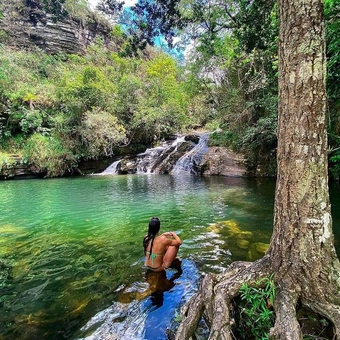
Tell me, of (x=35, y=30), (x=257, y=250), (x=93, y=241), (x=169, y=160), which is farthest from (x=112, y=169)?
(x=35, y=30)

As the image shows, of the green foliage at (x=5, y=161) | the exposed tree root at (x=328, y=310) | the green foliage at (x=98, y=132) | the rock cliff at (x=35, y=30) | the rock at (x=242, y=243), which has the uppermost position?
the rock cliff at (x=35, y=30)

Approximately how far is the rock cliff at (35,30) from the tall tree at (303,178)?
3546cm

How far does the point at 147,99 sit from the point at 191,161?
8304 mm

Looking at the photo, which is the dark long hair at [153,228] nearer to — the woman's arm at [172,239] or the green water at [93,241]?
the woman's arm at [172,239]

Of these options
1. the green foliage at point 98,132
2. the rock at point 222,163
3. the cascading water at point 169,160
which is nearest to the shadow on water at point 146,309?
the rock at point 222,163

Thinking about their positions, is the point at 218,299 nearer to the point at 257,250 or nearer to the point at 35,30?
the point at 257,250

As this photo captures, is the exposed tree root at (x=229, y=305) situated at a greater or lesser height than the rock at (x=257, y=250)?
greater

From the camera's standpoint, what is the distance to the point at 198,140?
2236 centimetres

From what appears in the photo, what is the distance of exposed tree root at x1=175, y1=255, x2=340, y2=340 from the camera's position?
2.05 m

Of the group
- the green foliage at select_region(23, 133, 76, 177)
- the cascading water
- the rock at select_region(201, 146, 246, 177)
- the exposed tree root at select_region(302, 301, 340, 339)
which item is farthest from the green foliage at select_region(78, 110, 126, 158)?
the exposed tree root at select_region(302, 301, 340, 339)

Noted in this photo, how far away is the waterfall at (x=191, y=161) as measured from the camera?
18.6m

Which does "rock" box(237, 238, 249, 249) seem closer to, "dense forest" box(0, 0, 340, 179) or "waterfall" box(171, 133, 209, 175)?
"dense forest" box(0, 0, 340, 179)

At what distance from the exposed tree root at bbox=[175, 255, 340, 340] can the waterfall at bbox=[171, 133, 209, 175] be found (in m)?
15.5

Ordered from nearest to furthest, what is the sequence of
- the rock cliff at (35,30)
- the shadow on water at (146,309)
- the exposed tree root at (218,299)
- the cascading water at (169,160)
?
the exposed tree root at (218,299)
the shadow on water at (146,309)
the cascading water at (169,160)
the rock cliff at (35,30)
